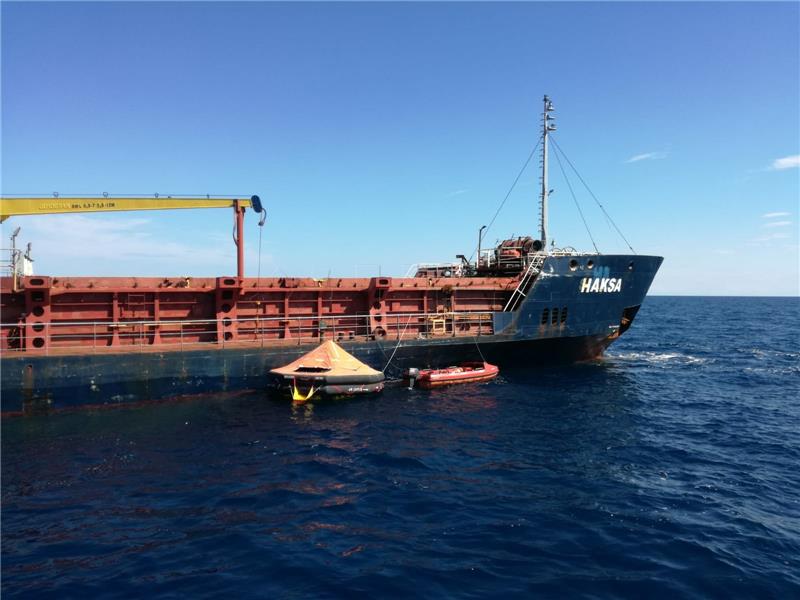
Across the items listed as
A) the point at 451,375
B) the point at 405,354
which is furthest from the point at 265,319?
the point at 451,375

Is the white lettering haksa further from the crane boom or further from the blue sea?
the crane boom

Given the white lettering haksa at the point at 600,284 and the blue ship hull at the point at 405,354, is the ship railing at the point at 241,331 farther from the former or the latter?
the white lettering haksa at the point at 600,284

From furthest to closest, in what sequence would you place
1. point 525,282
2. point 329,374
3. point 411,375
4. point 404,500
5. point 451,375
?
1. point 525,282
2. point 451,375
3. point 411,375
4. point 329,374
5. point 404,500

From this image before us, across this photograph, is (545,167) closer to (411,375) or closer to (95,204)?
(411,375)

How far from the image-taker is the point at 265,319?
21.2 m

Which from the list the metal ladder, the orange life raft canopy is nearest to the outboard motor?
the orange life raft canopy

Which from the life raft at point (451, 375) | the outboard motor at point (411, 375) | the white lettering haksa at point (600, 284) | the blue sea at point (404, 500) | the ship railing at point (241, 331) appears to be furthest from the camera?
the white lettering haksa at point (600, 284)

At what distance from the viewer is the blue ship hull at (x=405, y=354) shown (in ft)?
57.7

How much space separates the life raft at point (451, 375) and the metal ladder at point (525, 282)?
154 inches

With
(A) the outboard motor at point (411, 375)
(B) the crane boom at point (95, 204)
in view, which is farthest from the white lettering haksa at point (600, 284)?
(B) the crane boom at point (95, 204)

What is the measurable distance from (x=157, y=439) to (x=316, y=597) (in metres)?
9.83

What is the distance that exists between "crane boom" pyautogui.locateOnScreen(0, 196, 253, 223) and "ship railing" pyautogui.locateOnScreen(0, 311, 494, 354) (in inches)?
206

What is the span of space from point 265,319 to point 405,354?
7.09 metres

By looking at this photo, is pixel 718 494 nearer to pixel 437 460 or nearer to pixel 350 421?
pixel 437 460
